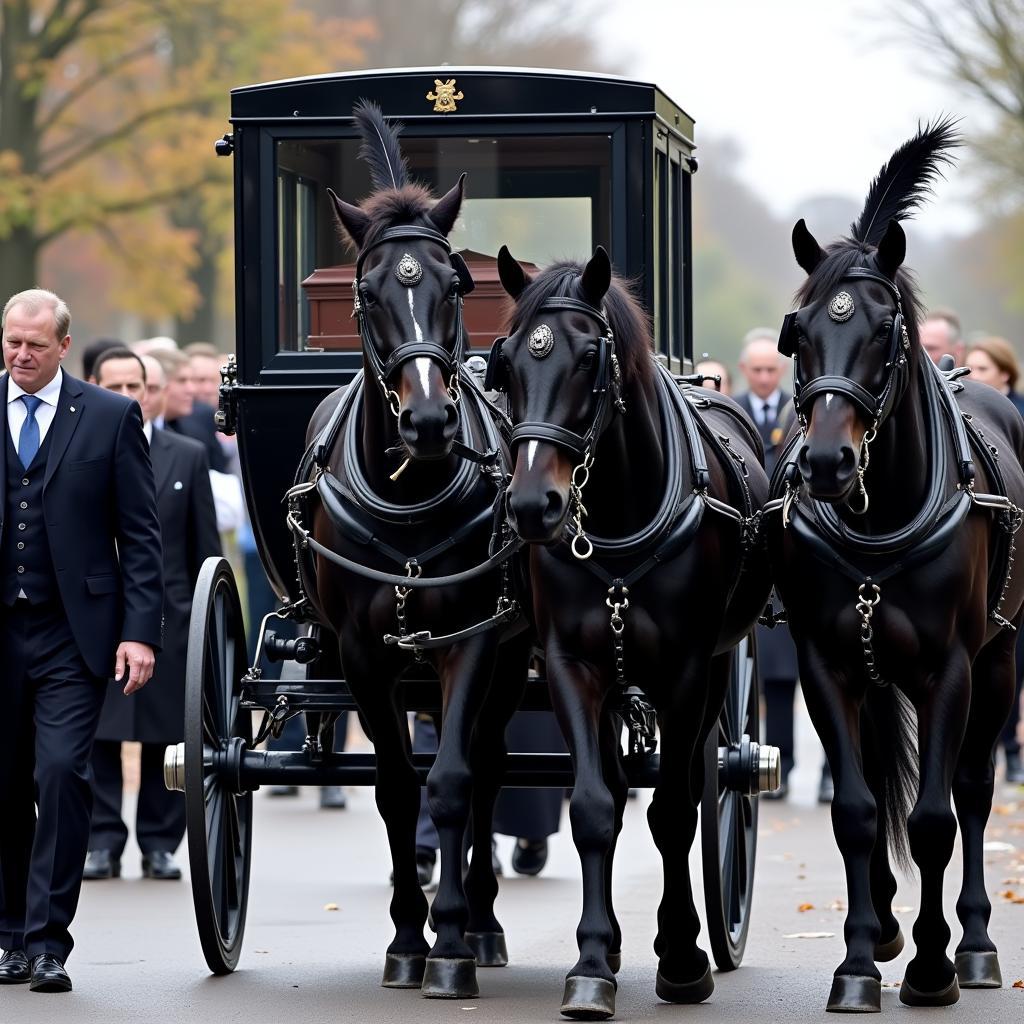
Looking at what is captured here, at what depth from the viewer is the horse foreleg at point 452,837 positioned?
277 inches

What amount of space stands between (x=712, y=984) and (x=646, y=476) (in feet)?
5.44

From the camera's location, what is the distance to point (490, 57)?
140 ft

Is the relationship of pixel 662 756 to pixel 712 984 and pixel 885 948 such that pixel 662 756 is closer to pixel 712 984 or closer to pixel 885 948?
pixel 712 984

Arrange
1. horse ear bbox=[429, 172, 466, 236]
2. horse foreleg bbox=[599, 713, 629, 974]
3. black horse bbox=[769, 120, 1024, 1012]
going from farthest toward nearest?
horse ear bbox=[429, 172, 466, 236] → horse foreleg bbox=[599, 713, 629, 974] → black horse bbox=[769, 120, 1024, 1012]

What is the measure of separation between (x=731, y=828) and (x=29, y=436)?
9.63ft

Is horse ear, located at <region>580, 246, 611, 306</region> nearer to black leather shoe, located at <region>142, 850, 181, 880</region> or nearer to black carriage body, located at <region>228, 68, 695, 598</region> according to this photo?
black carriage body, located at <region>228, 68, 695, 598</region>

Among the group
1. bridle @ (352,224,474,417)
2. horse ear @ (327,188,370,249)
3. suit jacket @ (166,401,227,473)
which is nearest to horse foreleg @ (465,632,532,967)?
bridle @ (352,224,474,417)

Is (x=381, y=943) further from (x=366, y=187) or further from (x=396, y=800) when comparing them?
(x=366, y=187)

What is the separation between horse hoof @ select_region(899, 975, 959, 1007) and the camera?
6.99 m

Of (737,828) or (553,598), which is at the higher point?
(553,598)

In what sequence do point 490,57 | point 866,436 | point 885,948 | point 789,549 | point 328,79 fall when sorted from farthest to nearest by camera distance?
point 490,57
point 328,79
point 885,948
point 789,549
point 866,436

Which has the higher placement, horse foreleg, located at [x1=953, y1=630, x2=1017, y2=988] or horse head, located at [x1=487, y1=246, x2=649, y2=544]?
horse head, located at [x1=487, y1=246, x2=649, y2=544]

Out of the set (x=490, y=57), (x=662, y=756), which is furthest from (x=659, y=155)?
(x=490, y=57)

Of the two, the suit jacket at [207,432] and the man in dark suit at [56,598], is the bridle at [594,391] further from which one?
the suit jacket at [207,432]
